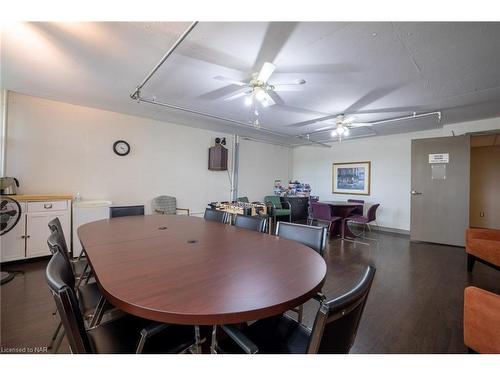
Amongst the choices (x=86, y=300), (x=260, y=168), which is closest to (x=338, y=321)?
(x=86, y=300)

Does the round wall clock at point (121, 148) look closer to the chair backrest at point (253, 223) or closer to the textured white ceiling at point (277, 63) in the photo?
the textured white ceiling at point (277, 63)

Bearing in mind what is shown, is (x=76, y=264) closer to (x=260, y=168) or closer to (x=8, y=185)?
(x=8, y=185)

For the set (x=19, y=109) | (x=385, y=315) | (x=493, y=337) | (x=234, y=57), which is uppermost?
(x=234, y=57)

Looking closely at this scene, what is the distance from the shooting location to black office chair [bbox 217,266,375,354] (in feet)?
2.30

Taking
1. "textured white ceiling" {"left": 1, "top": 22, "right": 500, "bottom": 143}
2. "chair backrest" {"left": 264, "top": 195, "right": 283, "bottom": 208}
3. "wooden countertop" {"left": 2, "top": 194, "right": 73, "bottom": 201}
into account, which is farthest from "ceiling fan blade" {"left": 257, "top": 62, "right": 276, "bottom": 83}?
"chair backrest" {"left": 264, "top": 195, "right": 283, "bottom": 208}

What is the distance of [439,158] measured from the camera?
4461 mm

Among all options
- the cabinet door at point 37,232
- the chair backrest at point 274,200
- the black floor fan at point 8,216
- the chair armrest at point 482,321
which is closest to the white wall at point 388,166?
the chair backrest at point 274,200

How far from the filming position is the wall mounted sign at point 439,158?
172 inches

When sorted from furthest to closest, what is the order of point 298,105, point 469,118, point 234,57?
point 469,118
point 298,105
point 234,57

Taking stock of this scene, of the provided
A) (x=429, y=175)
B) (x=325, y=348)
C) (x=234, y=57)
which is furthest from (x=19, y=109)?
(x=429, y=175)

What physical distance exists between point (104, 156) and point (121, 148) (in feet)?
1.09
